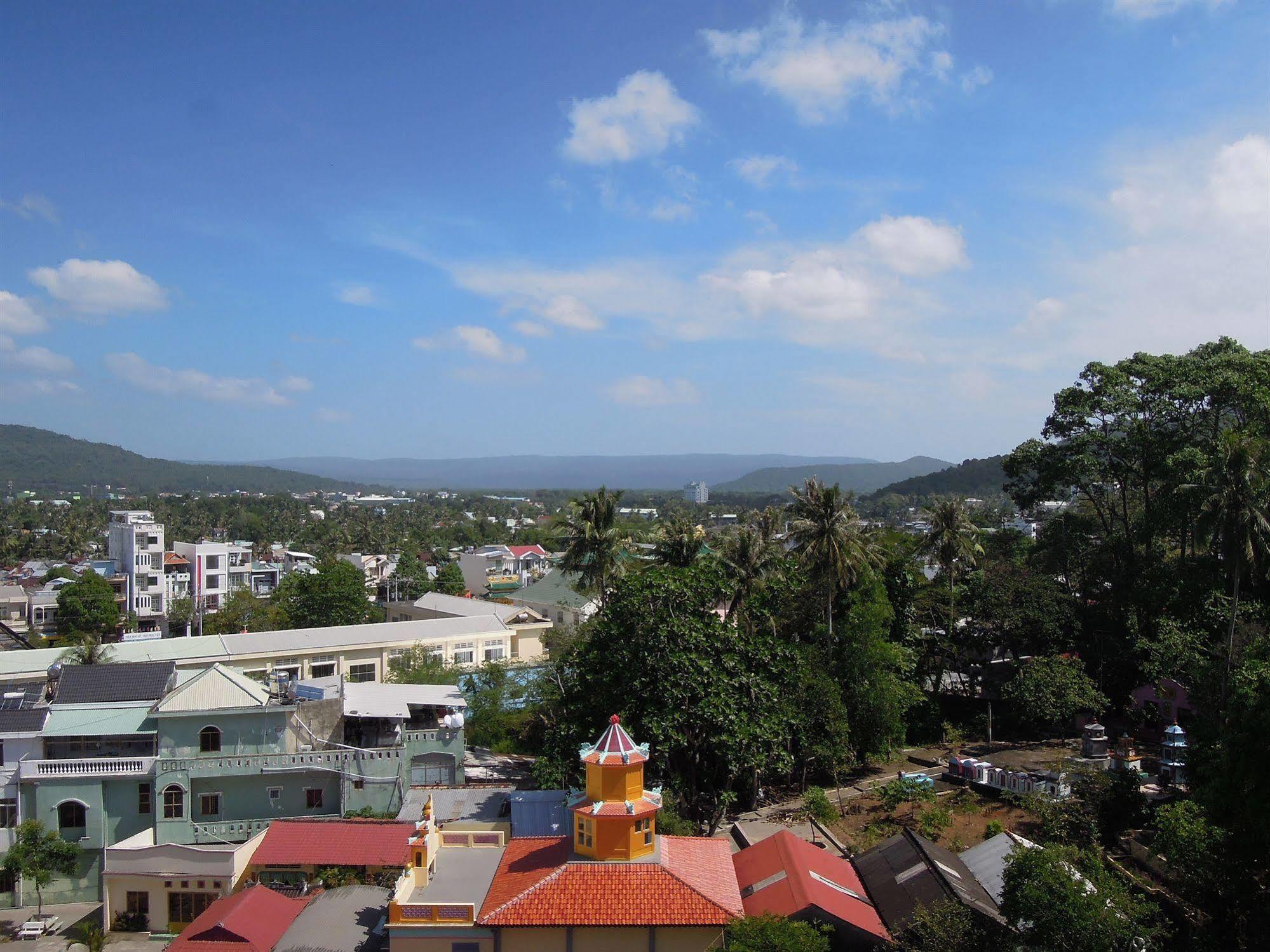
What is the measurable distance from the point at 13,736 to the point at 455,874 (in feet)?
51.3

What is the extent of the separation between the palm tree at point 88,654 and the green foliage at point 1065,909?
3319 cm

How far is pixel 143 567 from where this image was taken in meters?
72.6

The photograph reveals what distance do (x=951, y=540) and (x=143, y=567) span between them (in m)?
62.4

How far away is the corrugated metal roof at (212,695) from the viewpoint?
86.7 ft

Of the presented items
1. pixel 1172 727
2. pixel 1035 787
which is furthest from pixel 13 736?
pixel 1172 727

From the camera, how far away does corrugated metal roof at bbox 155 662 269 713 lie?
26.4 meters

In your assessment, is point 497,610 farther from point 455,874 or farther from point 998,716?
point 455,874

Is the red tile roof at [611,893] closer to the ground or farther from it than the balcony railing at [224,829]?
farther from it

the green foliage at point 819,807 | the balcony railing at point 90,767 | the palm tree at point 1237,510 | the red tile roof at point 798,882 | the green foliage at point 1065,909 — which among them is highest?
the palm tree at point 1237,510

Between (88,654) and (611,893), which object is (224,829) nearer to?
(88,654)

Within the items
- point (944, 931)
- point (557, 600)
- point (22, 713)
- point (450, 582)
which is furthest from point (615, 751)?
point (450, 582)

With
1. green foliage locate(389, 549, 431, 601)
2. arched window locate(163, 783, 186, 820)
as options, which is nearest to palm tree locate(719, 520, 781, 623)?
arched window locate(163, 783, 186, 820)

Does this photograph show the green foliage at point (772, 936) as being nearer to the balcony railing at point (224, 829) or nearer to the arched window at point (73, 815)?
the balcony railing at point (224, 829)

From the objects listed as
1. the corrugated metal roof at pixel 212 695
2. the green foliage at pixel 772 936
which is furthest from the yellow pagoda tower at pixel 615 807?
the corrugated metal roof at pixel 212 695
